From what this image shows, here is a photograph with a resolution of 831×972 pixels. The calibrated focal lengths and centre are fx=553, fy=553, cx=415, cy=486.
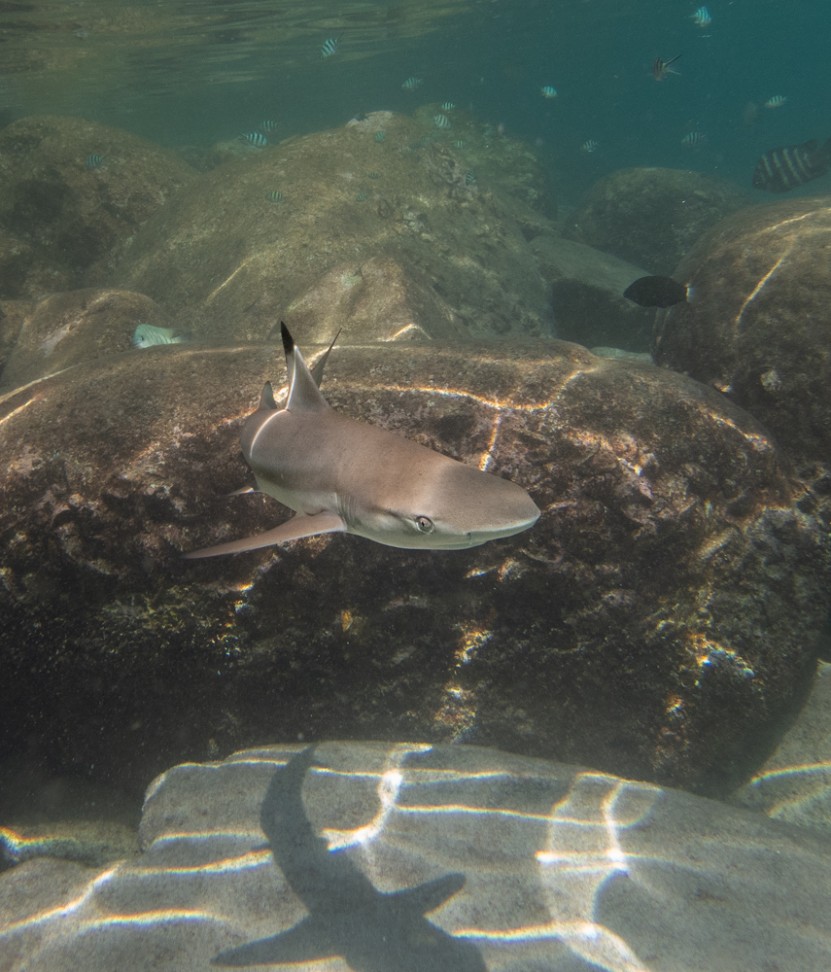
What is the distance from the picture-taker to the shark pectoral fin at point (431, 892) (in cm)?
284

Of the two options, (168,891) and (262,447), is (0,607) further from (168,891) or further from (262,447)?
(262,447)

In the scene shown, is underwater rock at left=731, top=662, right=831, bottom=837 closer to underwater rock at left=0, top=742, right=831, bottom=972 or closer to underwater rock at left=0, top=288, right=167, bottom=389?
underwater rock at left=0, top=742, right=831, bottom=972

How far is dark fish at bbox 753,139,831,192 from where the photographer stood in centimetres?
1180

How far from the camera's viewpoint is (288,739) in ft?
13.1

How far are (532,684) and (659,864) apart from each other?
123cm

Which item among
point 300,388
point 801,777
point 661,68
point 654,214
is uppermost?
point 661,68

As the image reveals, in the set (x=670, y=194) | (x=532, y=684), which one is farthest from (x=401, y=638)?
(x=670, y=194)

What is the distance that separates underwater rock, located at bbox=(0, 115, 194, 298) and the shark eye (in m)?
13.3

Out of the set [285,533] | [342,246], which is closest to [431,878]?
[285,533]

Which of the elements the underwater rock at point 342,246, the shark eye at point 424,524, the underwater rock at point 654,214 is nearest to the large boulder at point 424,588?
the shark eye at point 424,524

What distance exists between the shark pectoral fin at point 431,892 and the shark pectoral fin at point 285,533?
2.07 meters

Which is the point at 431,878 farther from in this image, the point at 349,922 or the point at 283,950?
the point at 283,950

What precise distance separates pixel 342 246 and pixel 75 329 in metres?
4.31

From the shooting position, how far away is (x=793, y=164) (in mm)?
11953
